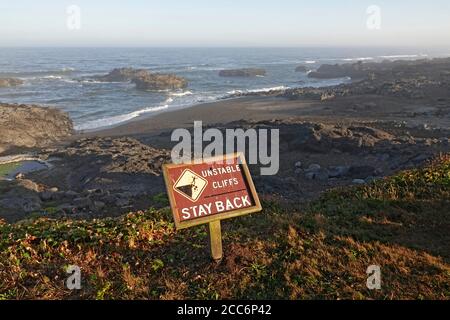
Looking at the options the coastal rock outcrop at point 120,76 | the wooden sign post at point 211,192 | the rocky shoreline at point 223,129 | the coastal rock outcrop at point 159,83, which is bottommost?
the rocky shoreline at point 223,129

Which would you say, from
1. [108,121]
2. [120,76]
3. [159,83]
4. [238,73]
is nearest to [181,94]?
[159,83]

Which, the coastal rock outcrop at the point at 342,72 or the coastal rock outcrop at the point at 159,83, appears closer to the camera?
the coastal rock outcrop at the point at 159,83

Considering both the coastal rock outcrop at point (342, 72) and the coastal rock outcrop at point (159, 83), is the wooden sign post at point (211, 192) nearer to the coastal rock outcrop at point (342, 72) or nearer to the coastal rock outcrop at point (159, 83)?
the coastal rock outcrop at point (159, 83)

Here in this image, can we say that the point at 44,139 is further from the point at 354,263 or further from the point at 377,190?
the point at 354,263

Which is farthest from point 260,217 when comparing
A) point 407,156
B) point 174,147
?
point 174,147

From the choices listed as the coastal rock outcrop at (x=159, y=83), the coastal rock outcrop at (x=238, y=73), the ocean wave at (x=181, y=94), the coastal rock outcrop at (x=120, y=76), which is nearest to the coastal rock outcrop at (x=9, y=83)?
the coastal rock outcrop at (x=120, y=76)

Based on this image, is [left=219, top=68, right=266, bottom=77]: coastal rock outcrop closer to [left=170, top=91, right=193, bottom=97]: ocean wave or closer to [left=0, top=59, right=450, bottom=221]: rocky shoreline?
[left=170, top=91, right=193, bottom=97]: ocean wave

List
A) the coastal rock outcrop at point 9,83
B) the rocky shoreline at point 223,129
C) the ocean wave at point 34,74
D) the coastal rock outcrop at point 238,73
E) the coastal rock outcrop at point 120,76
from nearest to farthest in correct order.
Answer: the rocky shoreline at point 223,129
the coastal rock outcrop at point 9,83
the coastal rock outcrop at point 120,76
the ocean wave at point 34,74
the coastal rock outcrop at point 238,73

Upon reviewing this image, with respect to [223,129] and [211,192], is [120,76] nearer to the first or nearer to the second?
[223,129]
